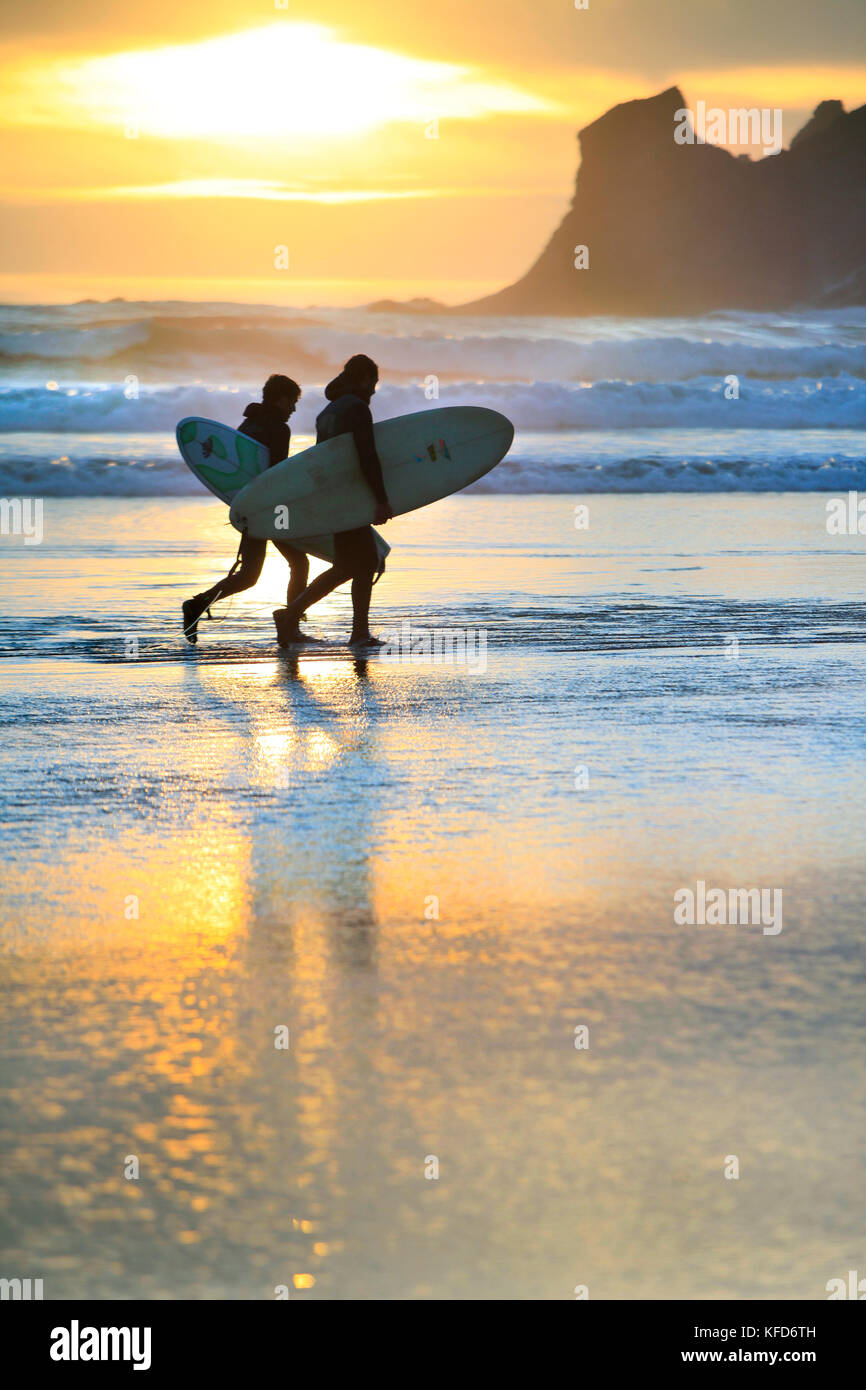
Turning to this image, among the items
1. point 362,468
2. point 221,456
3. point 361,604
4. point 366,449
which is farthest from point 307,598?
point 221,456

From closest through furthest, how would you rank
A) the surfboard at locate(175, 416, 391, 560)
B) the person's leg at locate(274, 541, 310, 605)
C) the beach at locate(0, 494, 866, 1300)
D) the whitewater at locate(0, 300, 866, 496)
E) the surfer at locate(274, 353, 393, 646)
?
the beach at locate(0, 494, 866, 1300), the surfer at locate(274, 353, 393, 646), the person's leg at locate(274, 541, 310, 605), the surfboard at locate(175, 416, 391, 560), the whitewater at locate(0, 300, 866, 496)

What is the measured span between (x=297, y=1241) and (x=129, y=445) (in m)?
28.5

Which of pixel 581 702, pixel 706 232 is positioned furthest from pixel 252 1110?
pixel 706 232

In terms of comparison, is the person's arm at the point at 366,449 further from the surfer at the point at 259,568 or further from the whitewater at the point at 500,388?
the whitewater at the point at 500,388

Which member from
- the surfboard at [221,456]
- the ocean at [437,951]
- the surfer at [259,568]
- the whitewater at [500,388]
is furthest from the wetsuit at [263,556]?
the whitewater at [500,388]

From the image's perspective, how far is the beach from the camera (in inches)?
111

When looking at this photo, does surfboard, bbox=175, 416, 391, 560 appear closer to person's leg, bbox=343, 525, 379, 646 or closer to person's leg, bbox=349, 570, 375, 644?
person's leg, bbox=343, 525, 379, 646

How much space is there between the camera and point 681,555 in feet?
49.9

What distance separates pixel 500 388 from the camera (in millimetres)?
38781

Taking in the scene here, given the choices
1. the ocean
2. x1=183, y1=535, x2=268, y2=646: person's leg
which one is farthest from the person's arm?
the ocean

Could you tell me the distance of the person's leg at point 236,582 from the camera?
33.2 feet

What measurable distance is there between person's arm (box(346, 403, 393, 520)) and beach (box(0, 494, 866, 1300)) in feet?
3.64

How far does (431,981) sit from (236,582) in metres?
6.39

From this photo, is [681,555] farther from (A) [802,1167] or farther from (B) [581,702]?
(A) [802,1167]
